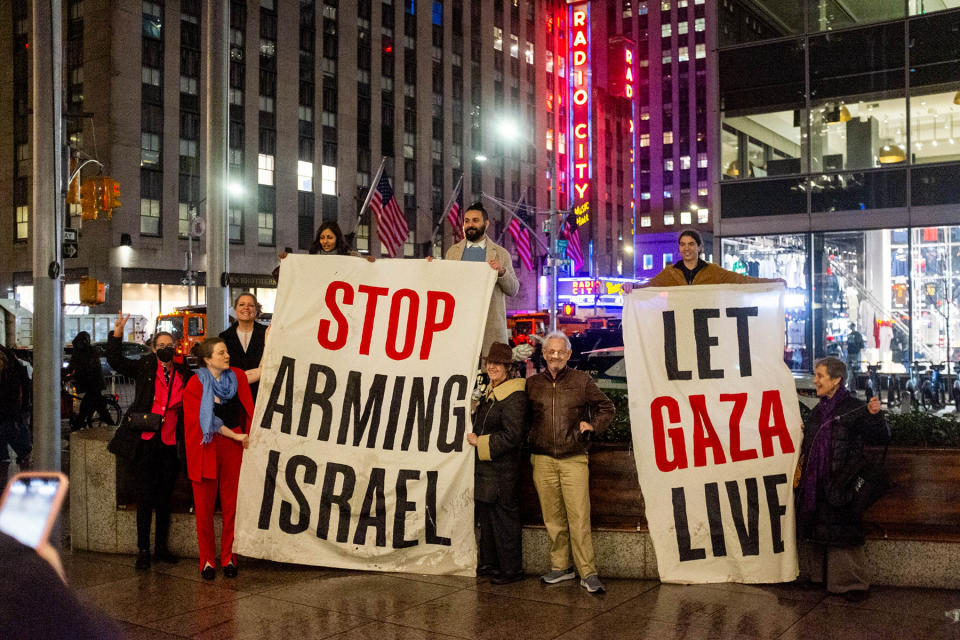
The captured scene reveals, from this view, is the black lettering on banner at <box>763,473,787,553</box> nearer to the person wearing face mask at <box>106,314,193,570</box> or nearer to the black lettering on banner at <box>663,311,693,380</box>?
the black lettering on banner at <box>663,311,693,380</box>

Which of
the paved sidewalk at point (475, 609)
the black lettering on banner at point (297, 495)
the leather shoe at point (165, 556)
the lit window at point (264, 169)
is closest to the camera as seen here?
the paved sidewalk at point (475, 609)

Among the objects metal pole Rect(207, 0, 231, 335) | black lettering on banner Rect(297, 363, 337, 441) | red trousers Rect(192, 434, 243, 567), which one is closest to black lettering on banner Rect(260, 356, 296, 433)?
black lettering on banner Rect(297, 363, 337, 441)

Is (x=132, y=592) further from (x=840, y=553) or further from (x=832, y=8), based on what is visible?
(x=832, y=8)

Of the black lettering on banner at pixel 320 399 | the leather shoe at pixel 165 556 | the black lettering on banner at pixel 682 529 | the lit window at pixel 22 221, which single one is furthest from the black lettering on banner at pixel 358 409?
the lit window at pixel 22 221

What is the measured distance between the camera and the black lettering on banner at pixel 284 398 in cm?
725

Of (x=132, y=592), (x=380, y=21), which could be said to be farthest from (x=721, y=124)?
(x=380, y=21)

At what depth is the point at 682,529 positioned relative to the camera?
6812 mm

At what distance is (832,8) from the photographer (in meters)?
20.7

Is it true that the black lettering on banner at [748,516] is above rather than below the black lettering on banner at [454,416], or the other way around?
below

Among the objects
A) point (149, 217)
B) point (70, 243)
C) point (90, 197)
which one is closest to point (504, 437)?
point (70, 243)

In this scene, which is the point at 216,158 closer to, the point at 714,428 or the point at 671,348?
the point at 671,348

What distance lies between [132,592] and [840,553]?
5.13 meters

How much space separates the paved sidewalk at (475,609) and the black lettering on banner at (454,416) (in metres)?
1.02

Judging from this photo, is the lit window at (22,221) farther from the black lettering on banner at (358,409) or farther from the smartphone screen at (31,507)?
the smartphone screen at (31,507)
